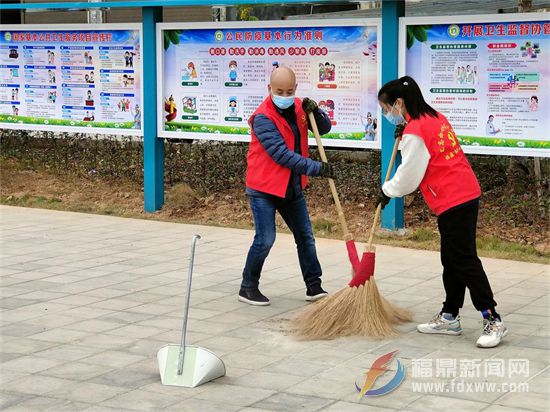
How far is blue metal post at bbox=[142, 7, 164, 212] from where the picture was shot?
1091 cm

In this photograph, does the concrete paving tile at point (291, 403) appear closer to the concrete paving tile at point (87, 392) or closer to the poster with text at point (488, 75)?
the concrete paving tile at point (87, 392)

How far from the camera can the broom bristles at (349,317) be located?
20.4ft

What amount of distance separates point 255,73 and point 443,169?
15.3 ft

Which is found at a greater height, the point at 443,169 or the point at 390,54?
the point at 390,54

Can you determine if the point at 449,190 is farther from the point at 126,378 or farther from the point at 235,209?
Result: the point at 235,209

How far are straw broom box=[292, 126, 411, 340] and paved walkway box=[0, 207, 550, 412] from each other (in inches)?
4.2

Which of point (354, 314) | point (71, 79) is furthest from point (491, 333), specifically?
point (71, 79)

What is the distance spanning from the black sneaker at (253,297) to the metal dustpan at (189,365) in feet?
5.69

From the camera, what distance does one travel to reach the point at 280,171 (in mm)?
7012

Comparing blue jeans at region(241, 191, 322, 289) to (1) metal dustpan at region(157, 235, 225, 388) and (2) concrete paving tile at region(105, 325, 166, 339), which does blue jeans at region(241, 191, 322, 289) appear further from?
(1) metal dustpan at region(157, 235, 225, 388)

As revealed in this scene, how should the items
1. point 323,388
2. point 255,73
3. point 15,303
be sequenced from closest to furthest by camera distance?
point 323,388, point 15,303, point 255,73

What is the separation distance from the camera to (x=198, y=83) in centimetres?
1073

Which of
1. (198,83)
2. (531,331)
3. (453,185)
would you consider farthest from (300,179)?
(198,83)

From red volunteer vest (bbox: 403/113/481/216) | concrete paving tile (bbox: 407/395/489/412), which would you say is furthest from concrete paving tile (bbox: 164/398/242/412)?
red volunteer vest (bbox: 403/113/481/216)
